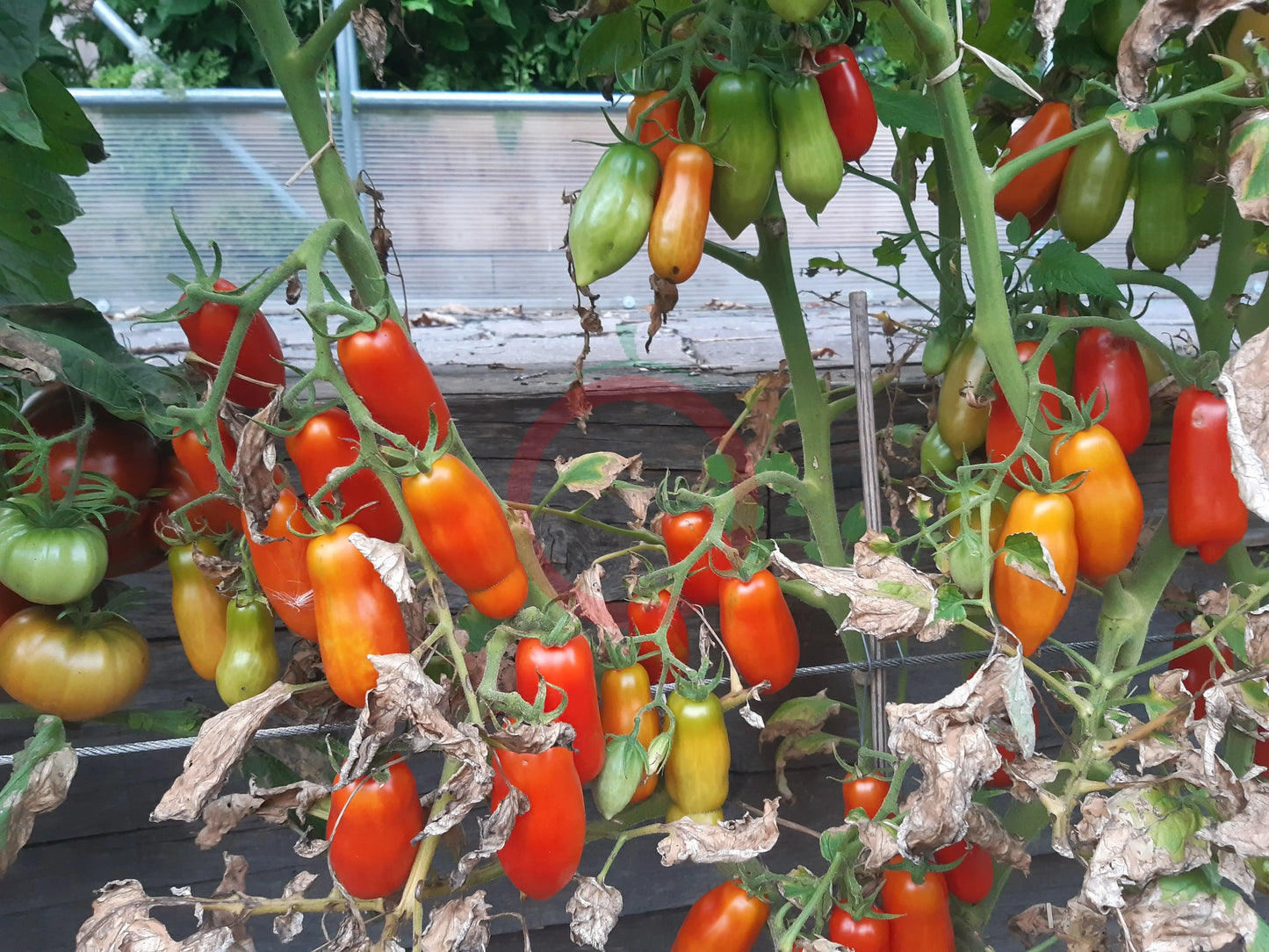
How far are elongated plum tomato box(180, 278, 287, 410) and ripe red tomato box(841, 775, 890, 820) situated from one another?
0.59 meters

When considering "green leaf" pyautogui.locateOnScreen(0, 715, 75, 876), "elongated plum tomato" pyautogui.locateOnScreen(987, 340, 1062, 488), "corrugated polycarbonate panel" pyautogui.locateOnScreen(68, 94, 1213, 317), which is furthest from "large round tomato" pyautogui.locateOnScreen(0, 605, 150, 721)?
"corrugated polycarbonate panel" pyautogui.locateOnScreen(68, 94, 1213, 317)

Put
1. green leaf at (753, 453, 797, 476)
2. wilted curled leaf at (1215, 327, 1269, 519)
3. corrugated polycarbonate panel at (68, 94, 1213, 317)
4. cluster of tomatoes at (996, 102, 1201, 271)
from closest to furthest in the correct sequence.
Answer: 1. wilted curled leaf at (1215, 327, 1269, 519)
2. cluster of tomatoes at (996, 102, 1201, 271)
3. green leaf at (753, 453, 797, 476)
4. corrugated polycarbonate panel at (68, 94, 1213, 317)

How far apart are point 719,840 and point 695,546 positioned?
0.24 meters

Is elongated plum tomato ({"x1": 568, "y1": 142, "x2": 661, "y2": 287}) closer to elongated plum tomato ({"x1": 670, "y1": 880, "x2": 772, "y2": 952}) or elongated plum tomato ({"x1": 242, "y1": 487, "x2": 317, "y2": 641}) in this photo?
elongated plum tomato ({"x1": 242, "y1": 487, "x2": 317, "y2": 641})

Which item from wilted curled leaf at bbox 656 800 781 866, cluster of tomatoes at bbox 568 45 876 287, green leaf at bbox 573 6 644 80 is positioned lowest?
wilted curled leaf at bbox 656 800 781 866

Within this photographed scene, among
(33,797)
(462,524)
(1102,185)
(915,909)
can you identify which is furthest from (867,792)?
(33,797)

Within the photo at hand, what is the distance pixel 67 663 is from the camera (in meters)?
0.74

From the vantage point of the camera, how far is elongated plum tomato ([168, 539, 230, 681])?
2.53 feet

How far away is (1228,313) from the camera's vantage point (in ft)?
2.81

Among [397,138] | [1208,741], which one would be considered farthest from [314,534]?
[397,138]

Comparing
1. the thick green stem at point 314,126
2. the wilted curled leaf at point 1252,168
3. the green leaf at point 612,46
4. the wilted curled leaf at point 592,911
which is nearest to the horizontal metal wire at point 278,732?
the wilted curled leaf at point 592,911

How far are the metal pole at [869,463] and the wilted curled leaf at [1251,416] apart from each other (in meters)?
0.32

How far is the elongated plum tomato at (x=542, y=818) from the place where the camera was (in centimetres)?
Answer: 64

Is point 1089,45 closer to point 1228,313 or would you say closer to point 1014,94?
point 1014,94
